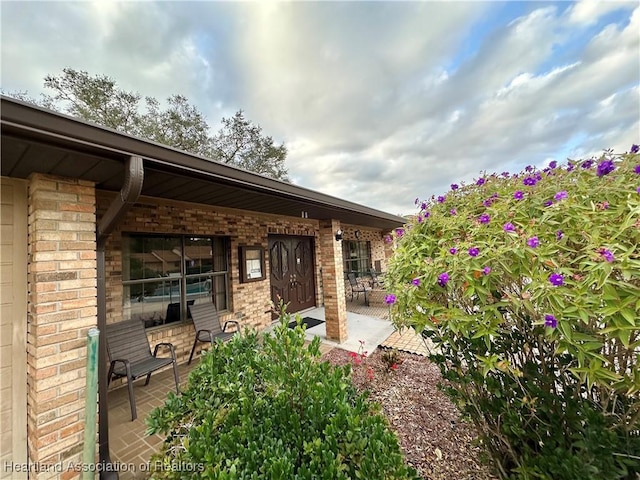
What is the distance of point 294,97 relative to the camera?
678 centimetres

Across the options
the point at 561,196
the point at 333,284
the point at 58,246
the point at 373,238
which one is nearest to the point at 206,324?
the point at 333,284

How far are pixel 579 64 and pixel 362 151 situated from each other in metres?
7.47

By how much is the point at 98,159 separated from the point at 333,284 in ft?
→ 12.9

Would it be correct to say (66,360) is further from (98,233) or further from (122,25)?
(122,25)

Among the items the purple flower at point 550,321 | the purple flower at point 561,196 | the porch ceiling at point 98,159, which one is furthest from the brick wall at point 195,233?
the purple flower at point 561,196

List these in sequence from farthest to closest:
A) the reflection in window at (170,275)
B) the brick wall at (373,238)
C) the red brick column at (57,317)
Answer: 1. the brick wall at (373,238)
2. the reflection in window at (170,275)
3. the red brick column at (57,317)

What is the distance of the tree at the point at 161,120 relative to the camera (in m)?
8.58

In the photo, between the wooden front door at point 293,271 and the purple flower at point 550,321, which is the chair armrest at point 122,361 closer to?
the wooden front door at point 293,271

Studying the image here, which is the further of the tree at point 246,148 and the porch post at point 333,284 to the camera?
the tree at point 246,148

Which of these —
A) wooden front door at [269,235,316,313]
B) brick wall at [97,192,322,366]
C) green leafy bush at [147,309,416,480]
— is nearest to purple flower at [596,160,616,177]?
green leafy bush at [147,309,416,480]

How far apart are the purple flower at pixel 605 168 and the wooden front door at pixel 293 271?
545cm

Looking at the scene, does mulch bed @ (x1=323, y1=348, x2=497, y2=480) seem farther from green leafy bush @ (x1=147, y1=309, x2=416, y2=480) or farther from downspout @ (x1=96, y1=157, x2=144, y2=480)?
downspout @ (x1=96, y1=157, x2=144, y2=480)

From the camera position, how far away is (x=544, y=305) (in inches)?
44.0

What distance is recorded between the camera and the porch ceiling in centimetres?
138
